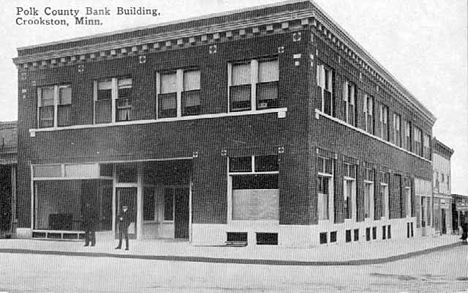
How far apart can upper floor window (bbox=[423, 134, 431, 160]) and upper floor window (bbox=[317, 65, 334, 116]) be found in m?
20.0

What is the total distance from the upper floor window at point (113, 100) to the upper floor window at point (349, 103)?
921 centimetres

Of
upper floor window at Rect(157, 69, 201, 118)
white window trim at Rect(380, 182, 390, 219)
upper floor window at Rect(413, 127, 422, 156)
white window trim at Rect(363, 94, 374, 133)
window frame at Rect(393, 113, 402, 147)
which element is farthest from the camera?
upper floor window at Rect(413, 127, 422, 156)

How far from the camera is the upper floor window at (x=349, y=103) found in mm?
27922

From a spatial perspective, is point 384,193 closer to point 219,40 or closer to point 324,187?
point 324,187

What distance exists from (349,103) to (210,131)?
7.46m

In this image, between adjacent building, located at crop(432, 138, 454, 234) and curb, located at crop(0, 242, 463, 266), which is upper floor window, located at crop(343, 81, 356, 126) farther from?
adjacent building, located at crop(432, 138, 454, 234)

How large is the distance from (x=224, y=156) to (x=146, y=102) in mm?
4346

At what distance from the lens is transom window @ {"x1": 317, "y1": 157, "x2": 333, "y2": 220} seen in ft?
79.7

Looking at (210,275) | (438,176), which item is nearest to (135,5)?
(210,275)

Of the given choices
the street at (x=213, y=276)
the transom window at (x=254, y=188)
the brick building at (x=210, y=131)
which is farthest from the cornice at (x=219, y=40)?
the street at (x=213, y=276)

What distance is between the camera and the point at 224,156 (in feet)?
78.9

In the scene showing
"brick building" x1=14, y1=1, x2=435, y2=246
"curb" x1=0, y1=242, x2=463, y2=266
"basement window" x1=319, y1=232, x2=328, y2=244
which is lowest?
"curb" x1=0, y1=242, x2=463, y2=266

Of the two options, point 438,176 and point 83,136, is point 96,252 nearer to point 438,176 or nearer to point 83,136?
point 83,136

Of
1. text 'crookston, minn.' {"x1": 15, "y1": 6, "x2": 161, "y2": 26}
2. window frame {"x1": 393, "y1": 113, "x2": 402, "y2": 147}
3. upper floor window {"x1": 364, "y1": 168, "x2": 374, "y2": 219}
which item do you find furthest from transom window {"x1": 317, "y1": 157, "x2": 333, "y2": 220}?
window frame {"x1": 393, "y1": 113, "x2": 402, "y2": 147}
